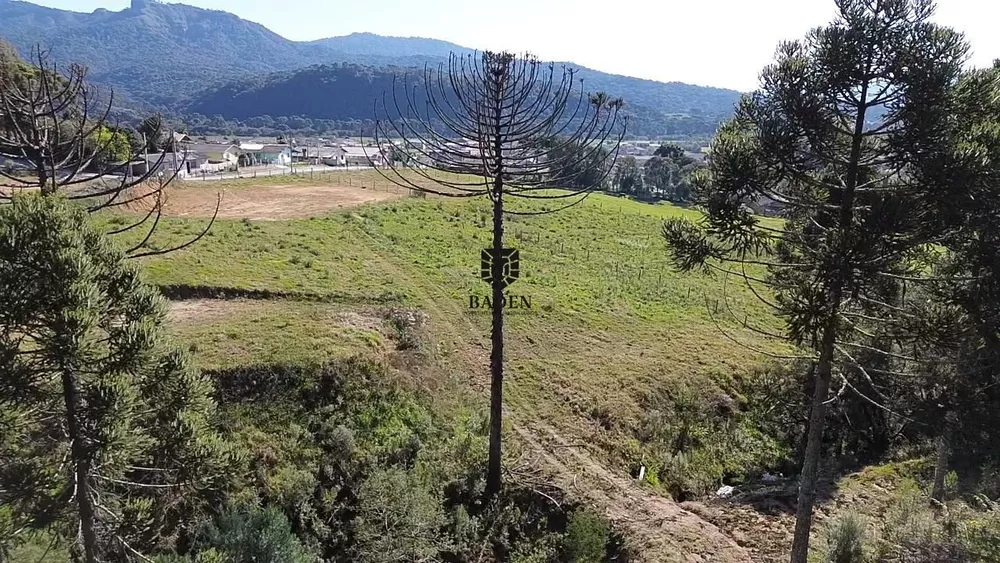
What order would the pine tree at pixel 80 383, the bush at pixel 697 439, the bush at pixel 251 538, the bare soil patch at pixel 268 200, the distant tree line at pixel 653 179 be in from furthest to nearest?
the distant tree line at pixel 653 179 → the bare soil patch at pixel 268 200 → the bush at pixel 697 439 → the bush at pixel 251 538 → the pine tree at pixel 80 383

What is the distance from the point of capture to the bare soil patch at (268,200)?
28.9 metres

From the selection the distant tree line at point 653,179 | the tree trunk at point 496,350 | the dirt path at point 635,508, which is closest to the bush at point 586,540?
the dirt path at point 635,508

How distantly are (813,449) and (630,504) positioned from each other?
4687mm

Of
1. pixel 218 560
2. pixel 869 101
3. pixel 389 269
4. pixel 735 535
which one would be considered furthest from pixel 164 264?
pixel 869 101

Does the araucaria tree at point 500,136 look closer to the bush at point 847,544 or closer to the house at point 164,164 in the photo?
the house at point 164,164

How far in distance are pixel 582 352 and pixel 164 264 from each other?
13950 mm

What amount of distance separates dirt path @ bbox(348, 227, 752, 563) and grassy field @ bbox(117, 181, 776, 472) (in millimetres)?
700

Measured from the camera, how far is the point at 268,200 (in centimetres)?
3356

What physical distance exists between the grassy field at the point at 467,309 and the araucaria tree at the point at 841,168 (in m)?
7.52

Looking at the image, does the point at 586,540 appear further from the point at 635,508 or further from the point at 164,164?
the point at 164,164

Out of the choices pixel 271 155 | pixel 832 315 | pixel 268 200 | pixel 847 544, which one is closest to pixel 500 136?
pixel 832 315

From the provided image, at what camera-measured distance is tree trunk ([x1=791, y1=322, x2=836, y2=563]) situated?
825cm

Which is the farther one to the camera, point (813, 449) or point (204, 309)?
point (204, 309)

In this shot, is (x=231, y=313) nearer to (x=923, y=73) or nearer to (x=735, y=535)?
(x=735, y=535)
